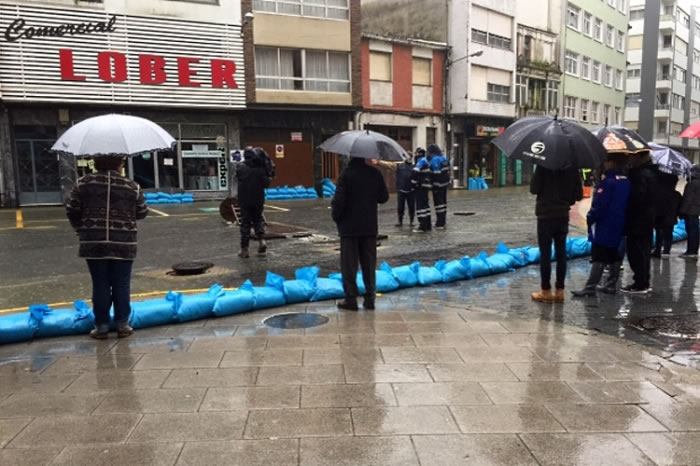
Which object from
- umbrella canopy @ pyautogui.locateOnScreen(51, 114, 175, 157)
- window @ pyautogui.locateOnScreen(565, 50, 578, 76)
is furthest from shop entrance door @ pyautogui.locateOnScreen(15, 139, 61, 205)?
window @ pyautogui.locateOnScreen(565, 50, 578, 76)

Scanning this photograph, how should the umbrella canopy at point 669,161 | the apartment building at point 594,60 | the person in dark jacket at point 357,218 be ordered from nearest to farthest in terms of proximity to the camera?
the person in dark jacket at point 357,218, the umbrella canopy at point 669,161, the apartment building at point 594,60

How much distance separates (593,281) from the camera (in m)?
6.73

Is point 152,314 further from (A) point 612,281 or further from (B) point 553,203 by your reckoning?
(A) point 612,281

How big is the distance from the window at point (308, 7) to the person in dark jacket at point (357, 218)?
19716 mm

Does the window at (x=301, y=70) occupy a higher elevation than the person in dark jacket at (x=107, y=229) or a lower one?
higher

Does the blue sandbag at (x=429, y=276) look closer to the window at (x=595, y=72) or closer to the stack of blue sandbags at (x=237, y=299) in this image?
the stack of blue sandbags at (x=237, y=299)

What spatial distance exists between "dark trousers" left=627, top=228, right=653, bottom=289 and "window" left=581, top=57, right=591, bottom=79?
37907 millimetres

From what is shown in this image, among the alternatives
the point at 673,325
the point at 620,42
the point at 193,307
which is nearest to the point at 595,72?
the point at 620,42

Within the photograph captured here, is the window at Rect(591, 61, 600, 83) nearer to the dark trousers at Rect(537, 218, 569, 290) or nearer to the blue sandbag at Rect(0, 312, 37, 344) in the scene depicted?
the dark trousers at Rect(537, 218, 569, 290)

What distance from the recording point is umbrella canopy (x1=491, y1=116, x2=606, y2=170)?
5.77m

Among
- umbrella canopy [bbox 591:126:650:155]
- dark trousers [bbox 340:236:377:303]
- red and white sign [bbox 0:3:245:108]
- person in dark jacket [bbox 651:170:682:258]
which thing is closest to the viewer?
dark trousers [bbox 340:236:377:303]

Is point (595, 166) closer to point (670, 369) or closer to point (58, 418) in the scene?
point (670, 369)

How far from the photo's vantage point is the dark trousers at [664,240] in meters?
9.33

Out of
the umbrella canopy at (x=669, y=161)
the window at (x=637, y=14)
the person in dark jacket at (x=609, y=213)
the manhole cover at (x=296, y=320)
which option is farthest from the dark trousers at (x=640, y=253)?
the window at (x=637, y=14)
